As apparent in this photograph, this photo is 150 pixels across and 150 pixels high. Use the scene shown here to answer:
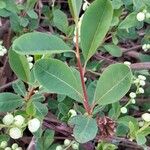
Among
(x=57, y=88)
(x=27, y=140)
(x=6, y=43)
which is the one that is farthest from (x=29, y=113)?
(x=6, y=43)

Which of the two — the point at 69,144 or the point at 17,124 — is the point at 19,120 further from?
the point at 69,144

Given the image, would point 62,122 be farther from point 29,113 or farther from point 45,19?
point 45,19

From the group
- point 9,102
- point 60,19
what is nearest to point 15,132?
point 9,102

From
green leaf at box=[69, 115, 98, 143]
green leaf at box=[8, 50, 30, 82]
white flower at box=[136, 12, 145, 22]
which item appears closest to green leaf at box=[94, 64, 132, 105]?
green leaf at box=[69, 115, 98, 143]

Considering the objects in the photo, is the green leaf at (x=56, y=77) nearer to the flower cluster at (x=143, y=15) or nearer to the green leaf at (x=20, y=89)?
the green leaf at (x=20, y=89)

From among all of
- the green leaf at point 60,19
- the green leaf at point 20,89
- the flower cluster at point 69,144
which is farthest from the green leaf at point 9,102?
the green leaf at point 60,19
